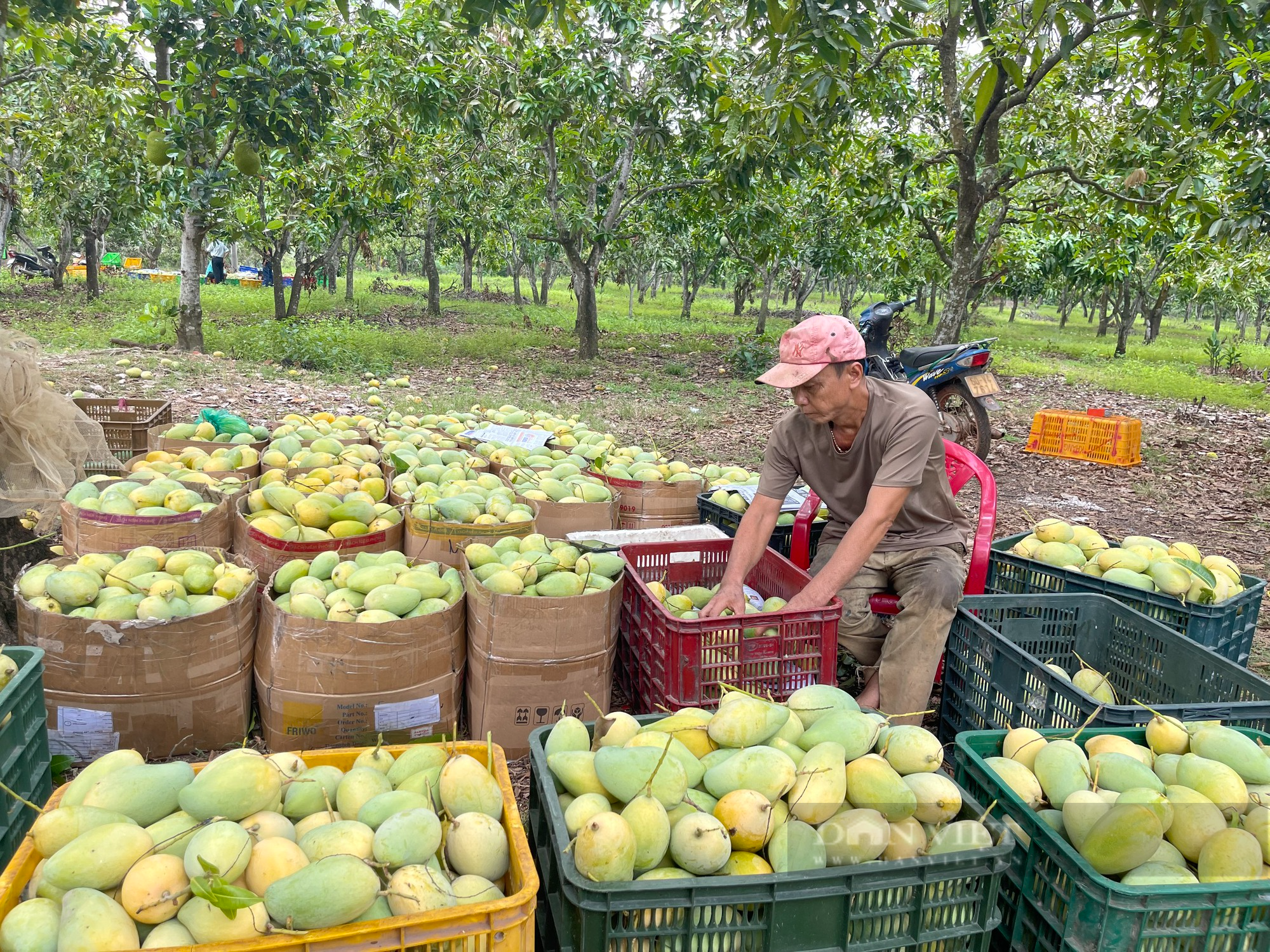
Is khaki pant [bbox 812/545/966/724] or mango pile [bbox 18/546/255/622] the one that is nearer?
mango pile [bbox 18/546/255/622]

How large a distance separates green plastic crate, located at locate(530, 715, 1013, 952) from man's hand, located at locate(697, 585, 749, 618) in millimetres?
1220

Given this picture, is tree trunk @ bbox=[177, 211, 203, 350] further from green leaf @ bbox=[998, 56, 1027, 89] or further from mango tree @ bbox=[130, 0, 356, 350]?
green leaf @ bbox=[998, 56, 1027, 89]

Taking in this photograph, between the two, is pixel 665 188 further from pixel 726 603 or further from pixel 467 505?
pixel 726 603

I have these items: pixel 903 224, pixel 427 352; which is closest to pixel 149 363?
pixel 427 352

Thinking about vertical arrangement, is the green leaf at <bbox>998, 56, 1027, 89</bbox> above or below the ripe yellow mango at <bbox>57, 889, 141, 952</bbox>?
above

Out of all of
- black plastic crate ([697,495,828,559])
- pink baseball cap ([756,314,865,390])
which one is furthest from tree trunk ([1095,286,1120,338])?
pink baseball cap ([756,314,865,390])

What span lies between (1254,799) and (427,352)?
490 inches

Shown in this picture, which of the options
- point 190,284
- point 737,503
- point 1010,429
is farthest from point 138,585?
point 1010,429

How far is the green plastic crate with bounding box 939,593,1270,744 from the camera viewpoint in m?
2.17

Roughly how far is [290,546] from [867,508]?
6.95 ft

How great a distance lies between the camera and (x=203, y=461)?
3.92 m

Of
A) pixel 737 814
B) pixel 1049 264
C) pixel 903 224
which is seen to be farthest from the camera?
pixel 1049 264

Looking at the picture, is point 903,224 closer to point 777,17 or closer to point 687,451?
point 687,451

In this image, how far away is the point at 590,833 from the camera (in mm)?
1467
